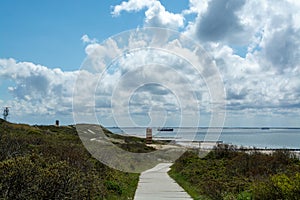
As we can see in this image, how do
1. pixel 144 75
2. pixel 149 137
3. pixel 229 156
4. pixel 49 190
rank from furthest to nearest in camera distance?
pixel 149 137 < pixel 229 156 < pixel 144 75 < pixel 49 190

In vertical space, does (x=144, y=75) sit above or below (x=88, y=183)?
above

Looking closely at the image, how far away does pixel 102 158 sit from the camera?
18.7 metres

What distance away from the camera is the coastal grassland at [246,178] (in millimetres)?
8547

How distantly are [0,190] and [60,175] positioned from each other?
1463 millimetres

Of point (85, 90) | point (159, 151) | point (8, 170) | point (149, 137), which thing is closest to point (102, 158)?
point (85, 90)

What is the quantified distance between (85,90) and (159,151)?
25799mm

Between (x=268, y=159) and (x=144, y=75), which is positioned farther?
(x=144, y=75)

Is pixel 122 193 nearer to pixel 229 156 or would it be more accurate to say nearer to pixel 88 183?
pixel 88 183

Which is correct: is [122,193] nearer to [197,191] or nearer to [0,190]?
[197,191]

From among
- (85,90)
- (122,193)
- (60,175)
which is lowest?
Answer: (122,193)

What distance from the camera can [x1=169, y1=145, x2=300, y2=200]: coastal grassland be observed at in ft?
28.0

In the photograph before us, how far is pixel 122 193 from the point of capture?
13422 millimetres

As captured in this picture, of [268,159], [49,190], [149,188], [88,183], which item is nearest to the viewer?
[49,190]

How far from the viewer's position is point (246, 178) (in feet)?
47.5
